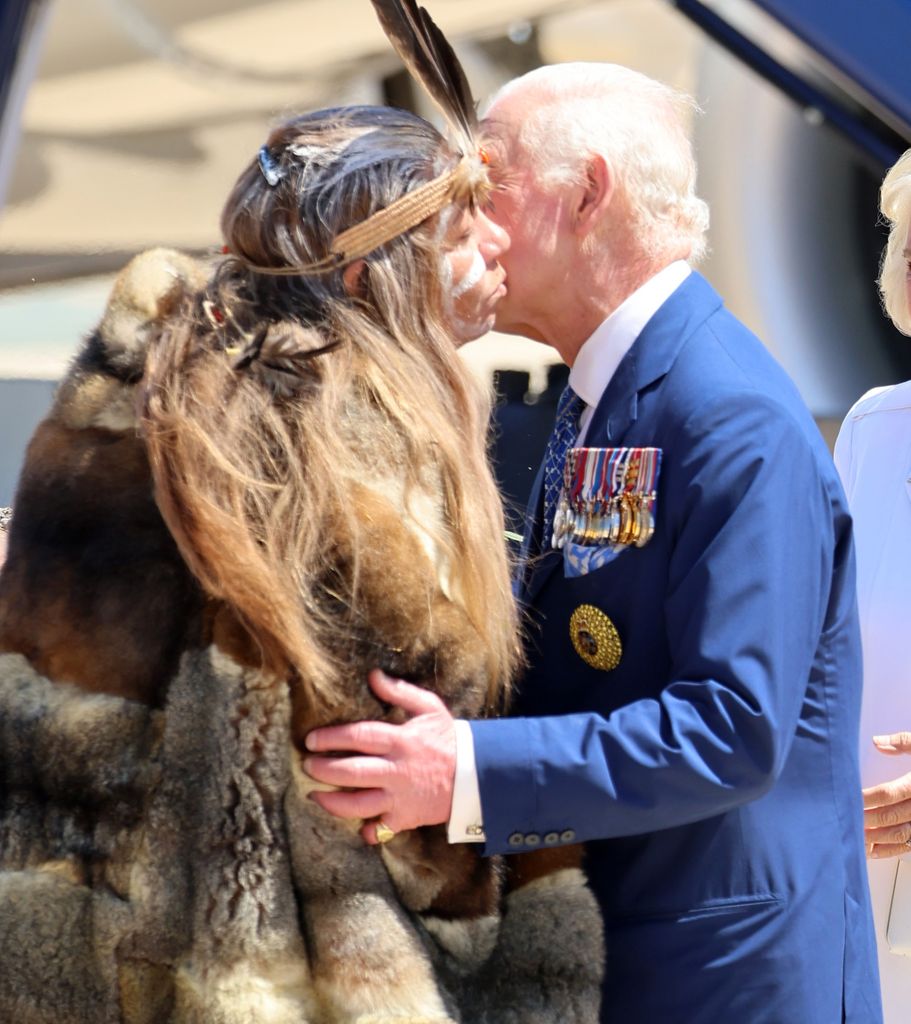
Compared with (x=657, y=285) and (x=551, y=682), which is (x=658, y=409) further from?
(x=551, y=682)

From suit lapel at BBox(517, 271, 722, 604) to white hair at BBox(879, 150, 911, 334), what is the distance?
0.96m

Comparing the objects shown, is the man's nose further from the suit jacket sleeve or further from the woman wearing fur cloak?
the suit jacket sleeve

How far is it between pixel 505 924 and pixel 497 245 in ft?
2.88

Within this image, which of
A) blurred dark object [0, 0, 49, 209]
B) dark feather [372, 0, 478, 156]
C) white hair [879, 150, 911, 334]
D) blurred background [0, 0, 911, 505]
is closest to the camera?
dark feather [372, 0, 478, 156]

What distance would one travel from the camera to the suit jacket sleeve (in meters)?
1.29

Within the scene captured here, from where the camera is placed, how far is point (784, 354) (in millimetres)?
3543

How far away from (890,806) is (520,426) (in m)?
1.48

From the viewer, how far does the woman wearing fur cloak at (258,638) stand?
3.83 feet

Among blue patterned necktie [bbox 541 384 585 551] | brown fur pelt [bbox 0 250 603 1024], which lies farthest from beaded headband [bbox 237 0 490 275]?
blue patterned necktie [bbox 541 384 585 551]

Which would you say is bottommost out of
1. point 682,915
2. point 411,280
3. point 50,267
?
point 682,915

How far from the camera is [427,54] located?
1524mm

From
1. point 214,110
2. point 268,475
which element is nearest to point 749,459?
point 268,475

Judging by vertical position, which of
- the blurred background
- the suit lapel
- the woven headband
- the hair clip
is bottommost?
the suit lapel

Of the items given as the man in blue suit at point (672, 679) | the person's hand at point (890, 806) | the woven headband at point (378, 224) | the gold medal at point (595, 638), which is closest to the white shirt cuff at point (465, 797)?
the man in blue suit at point (672, 679)
